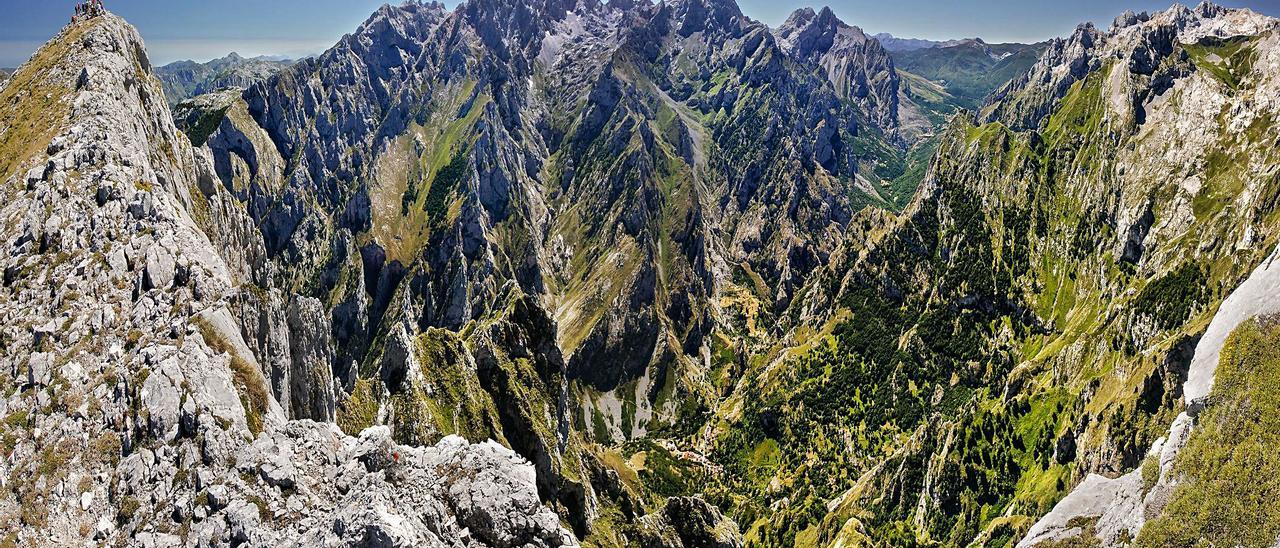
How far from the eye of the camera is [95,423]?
36156mm

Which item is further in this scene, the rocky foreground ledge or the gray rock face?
the gray rock face

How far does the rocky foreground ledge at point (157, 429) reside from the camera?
32.7 m

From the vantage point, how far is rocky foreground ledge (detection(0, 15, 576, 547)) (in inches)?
1287

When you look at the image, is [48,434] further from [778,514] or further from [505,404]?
[778,514]

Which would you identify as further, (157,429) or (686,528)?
(686,528)

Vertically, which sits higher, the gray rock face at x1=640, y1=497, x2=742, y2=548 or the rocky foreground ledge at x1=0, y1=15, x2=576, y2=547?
Answer: the rocky foreground ledge at x1=0, y1=15, x2=576, y2=547

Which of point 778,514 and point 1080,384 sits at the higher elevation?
point 1080,384

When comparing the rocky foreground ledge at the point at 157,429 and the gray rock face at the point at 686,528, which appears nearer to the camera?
the rocky foreground ledge at the point at 157,429

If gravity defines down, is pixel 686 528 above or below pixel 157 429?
below

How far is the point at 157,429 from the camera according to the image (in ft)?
119

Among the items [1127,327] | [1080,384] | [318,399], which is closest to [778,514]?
[1080,384]

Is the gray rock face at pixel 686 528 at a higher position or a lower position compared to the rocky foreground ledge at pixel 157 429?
lower

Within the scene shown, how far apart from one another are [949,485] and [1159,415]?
5897 cm

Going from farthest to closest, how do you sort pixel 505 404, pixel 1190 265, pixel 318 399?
1. pixel 1190 265
2. pixel 505 404
3. pixel 318 399
